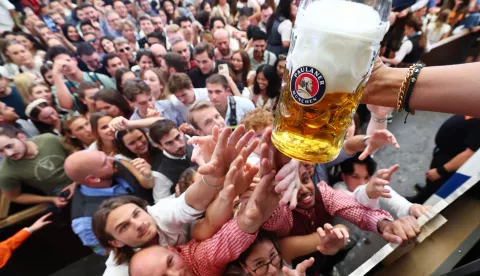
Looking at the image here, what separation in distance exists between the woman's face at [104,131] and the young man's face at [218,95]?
0.71 metres

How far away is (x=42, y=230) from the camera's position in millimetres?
1486

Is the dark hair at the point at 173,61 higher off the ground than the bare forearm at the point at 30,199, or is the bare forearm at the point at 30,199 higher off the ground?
the dark hair at the point at 173,61

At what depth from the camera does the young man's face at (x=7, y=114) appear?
1.68 metres

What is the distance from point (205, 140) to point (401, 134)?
2338 mm

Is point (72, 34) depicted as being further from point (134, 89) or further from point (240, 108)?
point (240, 108)

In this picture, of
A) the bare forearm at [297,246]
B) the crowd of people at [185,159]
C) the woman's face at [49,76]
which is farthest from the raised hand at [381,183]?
the woman's face at [49,76]

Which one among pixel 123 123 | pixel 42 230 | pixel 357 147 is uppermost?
pixel 357 147

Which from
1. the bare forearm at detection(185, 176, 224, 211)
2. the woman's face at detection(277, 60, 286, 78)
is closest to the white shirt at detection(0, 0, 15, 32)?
the woman's face at detection(277, 60, 286, 78)

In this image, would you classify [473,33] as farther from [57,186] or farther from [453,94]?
[57,186]

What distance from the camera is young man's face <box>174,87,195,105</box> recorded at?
1950mm

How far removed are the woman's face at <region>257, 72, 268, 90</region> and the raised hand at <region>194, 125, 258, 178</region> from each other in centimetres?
149

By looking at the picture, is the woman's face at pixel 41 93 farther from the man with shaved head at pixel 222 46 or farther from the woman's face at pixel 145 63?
the man with shaved head at pixel 222 46

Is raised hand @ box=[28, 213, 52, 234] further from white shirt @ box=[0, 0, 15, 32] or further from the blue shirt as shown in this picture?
white shirt @ box=[0, 0, 15, 32]

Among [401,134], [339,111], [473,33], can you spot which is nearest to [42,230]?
[339,111]
